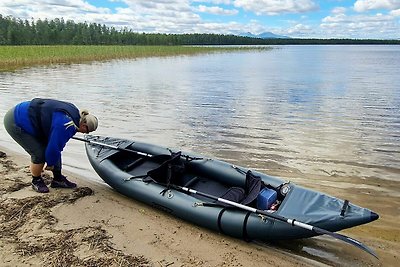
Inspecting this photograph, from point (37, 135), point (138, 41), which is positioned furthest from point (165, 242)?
point (138, 41)

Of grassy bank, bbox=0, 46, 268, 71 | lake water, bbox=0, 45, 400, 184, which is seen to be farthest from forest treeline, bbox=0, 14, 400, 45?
lake water, bbox=0, 45, 400, 184

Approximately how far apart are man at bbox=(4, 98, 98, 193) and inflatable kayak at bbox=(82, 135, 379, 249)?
1.02 meters

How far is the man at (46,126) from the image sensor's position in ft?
16.5

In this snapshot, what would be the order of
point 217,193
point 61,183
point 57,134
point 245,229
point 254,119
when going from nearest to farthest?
1. point 245,229
2. point 57,134
3. point 217,193
4. point 61,183
5. point 254,119

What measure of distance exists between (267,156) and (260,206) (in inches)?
127

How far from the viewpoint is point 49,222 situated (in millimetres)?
4805

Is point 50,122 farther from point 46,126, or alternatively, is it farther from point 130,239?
→ point 130,239

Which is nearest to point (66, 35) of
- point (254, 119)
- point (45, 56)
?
point (45, 56)

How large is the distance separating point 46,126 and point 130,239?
2.00m

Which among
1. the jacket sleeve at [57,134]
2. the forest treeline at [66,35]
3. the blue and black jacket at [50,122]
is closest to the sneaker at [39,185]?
the blue and black jacket at [50,122]

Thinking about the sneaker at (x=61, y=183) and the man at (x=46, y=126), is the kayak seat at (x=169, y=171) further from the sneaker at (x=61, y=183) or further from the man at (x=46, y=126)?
the sneaker at (x=61, y=183)

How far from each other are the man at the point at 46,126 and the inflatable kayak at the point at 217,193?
40.0 inches

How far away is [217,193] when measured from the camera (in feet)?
18.6

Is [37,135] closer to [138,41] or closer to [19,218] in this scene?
[19,218]
